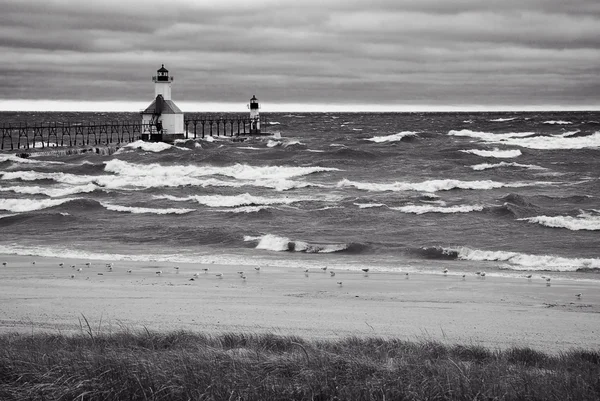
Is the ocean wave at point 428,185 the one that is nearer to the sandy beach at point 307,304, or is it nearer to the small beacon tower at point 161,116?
the sandy beach at point 307,304

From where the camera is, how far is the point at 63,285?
1323cm

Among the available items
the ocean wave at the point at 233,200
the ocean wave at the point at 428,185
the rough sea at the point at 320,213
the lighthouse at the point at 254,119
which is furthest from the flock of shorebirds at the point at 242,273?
the lighthouse at the point at 254,119

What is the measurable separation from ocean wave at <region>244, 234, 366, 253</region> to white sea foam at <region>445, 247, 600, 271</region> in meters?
2.64

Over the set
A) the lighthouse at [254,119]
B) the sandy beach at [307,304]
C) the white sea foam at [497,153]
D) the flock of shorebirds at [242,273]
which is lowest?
the flock of shorebirds at [242,273]

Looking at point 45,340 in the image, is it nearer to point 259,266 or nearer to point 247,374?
point 247,374

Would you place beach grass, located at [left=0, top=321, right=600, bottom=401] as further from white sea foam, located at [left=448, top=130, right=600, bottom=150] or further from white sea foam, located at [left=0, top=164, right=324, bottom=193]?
white sea foam, located at [left=448, top=130, right=600, bottom=150]

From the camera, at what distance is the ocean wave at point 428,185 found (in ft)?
108

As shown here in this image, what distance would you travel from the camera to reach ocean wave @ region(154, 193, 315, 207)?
92.4 feet

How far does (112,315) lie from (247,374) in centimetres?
551

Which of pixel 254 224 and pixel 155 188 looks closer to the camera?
pixel 254 224

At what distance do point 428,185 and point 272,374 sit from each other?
28.6 m

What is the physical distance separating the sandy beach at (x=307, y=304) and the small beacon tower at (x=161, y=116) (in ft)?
161

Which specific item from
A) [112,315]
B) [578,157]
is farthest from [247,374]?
[578,157]

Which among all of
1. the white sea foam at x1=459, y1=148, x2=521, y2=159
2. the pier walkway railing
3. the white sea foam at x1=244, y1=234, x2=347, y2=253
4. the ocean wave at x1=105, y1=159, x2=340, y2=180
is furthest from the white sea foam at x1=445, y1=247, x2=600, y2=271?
the pier walkway railing
